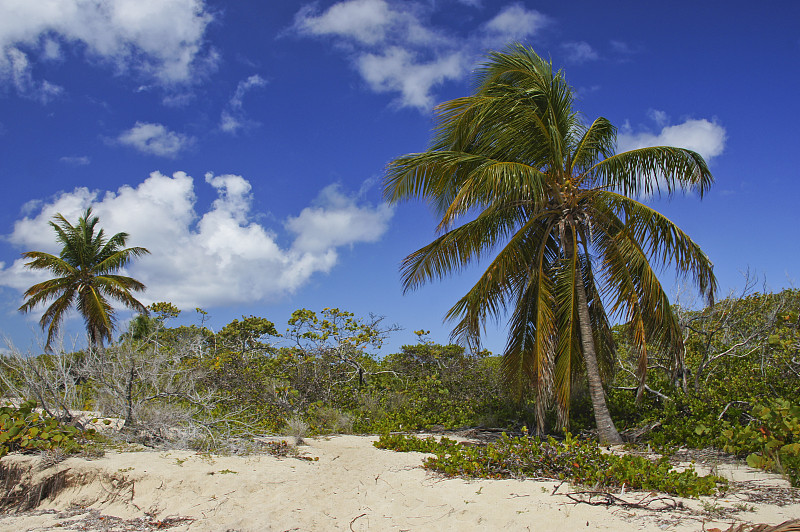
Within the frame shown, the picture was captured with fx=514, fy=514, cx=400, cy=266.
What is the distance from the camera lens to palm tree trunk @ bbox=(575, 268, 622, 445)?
882cm

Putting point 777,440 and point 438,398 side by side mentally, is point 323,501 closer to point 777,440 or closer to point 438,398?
point 777,440

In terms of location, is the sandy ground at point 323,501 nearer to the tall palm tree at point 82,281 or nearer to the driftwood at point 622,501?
the driftwood at point 622,501

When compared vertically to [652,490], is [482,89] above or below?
above

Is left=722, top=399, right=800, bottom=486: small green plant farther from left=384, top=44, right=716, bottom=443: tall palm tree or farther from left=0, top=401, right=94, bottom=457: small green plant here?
left=0, top=401, right=94, bottom=457: small green plant

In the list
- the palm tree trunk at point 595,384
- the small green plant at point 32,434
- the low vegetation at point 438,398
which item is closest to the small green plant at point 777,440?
the low vegetation at point 438,398

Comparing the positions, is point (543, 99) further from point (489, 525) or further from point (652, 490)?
point (489, 525)

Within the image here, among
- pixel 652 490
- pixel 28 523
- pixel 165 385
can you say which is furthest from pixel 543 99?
pixel 28 523

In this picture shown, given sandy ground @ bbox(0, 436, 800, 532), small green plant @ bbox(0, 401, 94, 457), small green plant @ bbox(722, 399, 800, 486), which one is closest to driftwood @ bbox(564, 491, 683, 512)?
sandy ground @ bbox(0, 436, 800, 532)

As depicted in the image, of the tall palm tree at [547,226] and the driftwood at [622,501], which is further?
the tall palm tree at [547,226]

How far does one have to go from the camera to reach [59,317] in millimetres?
19938

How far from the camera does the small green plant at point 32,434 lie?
7.34 metres

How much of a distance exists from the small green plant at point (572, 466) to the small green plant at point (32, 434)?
5.29m

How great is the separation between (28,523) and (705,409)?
9.92 meters

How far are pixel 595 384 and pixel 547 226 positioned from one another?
2940 mm
